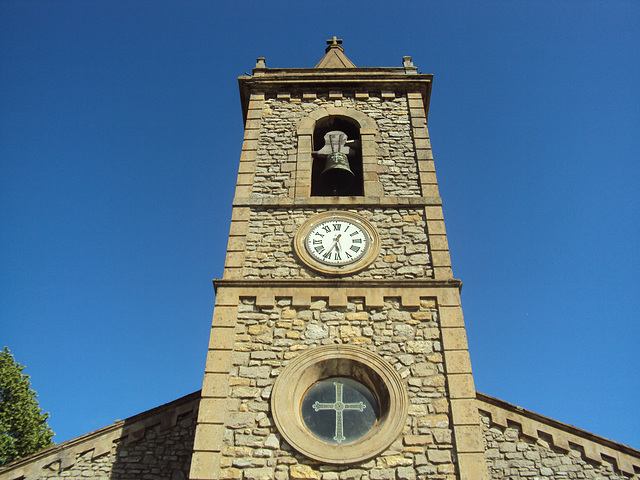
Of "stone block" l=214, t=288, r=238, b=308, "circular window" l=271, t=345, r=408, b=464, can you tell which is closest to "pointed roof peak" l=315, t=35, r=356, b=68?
"stone block" l=214, t=288, r=238, b=308

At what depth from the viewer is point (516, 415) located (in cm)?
720

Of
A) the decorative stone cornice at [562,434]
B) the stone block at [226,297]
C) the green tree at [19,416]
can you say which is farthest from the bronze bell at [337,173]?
the green tree at [19,416]

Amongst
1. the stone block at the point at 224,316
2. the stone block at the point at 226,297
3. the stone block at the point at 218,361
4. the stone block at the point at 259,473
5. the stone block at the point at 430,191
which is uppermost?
the stone block at the point at 430,191

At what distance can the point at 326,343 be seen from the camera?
7.05 meters

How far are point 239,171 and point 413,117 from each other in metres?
3.93

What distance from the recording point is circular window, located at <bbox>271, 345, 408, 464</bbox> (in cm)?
611

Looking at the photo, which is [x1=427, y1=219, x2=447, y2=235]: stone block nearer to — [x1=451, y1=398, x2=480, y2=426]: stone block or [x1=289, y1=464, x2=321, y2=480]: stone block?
[x1=451, y1=398, x2=480, y2=426]: stone block

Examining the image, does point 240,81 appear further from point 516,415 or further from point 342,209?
point 516,415

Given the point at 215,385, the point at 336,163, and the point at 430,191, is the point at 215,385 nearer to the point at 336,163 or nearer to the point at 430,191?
the point at 336,163

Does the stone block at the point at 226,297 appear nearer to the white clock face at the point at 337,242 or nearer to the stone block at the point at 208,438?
the white clock face at the point at 337,242

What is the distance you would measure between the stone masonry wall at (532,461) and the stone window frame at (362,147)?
439cm

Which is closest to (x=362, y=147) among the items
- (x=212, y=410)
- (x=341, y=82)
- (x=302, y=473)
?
(x=341, y=82)

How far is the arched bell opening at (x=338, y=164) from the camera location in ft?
32.4

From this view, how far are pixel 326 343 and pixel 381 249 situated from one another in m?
1.95
